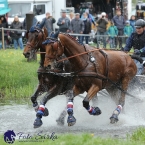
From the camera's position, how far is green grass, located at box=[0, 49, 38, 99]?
15959 millimetres

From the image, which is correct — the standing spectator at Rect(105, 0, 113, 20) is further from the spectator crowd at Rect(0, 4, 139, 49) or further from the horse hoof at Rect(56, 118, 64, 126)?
the horse hoof at Rect(56, 118, 64, 126)

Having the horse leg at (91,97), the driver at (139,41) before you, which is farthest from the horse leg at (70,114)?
the driver at (139,41)

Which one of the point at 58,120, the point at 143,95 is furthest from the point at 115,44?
the point at 58,120

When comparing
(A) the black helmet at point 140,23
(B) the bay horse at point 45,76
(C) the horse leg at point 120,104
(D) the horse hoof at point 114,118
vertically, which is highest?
(A) the black helmet at point 140,23

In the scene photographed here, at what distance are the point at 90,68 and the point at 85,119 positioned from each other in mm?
1589

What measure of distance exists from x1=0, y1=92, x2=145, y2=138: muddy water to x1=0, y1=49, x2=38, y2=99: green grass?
5.65 ft

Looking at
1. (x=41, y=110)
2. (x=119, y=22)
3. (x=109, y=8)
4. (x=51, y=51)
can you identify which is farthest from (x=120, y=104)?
(x=109, y=8)

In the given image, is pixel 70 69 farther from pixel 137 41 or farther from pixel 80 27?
pixel 80 27

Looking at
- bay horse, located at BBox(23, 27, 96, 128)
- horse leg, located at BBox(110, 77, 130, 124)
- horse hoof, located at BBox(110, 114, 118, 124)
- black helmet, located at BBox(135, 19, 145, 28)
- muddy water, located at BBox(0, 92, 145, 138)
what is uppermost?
black helmet, located at BBox(135, 19, 145, 28)

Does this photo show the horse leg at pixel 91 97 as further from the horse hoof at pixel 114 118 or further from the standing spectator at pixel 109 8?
the standing spectator at pixel 109 8

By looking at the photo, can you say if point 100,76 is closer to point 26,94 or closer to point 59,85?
point 59,85

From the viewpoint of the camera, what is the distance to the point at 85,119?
1236 cm

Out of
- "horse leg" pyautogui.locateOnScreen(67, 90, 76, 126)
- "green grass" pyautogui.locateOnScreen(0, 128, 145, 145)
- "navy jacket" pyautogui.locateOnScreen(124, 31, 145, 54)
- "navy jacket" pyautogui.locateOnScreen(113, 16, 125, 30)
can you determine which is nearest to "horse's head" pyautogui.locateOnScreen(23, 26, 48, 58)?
"horse leg" pyautogui.locateOnScreen(67, 90, 76, 126)

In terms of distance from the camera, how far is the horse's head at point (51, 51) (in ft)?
34.6
